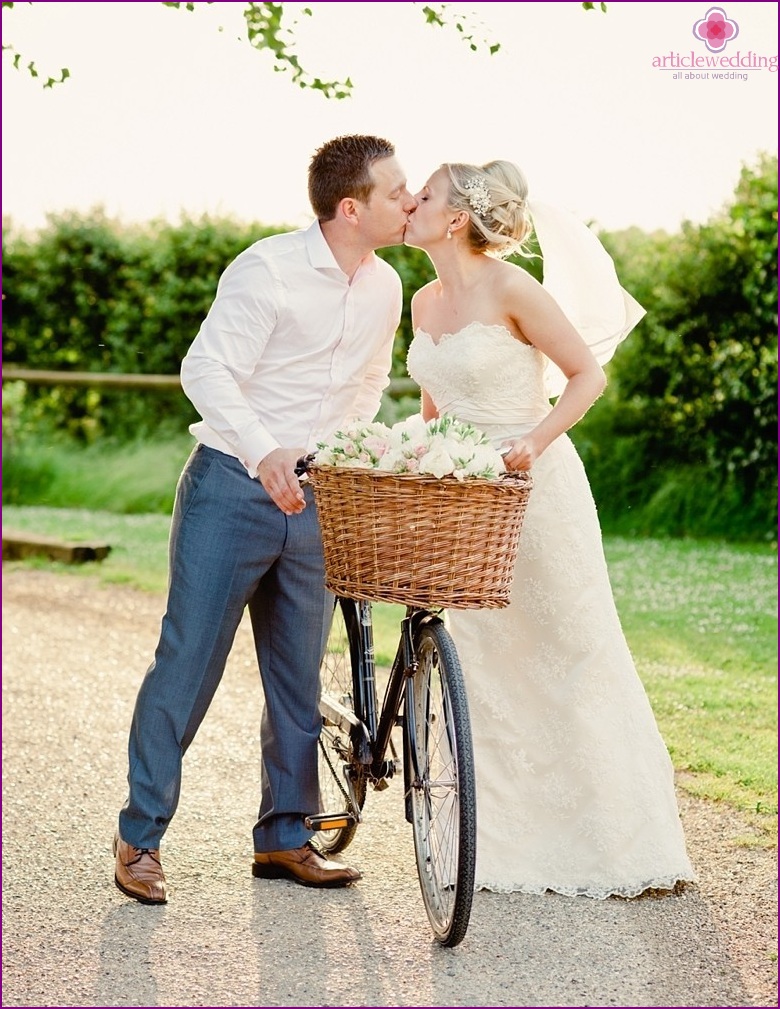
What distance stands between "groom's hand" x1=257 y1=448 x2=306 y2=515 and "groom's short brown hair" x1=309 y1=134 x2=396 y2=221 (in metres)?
0.81

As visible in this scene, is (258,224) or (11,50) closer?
(11,50)

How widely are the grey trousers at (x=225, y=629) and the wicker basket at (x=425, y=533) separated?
0.59m

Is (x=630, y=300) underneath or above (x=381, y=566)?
above

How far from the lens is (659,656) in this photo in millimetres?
7523

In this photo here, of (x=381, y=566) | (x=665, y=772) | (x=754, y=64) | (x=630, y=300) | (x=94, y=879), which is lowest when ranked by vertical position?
(x=94, y=879)

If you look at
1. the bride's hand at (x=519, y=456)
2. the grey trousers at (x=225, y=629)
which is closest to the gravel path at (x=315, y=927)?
the grey trousers at (x=225, y=629)

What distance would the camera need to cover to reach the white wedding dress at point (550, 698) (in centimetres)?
421

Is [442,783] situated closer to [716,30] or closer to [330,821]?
[330,821]

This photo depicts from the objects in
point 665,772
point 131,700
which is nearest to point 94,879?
point 665,772

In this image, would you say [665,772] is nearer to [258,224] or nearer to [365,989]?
[365,989]

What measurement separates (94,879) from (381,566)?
1.55m

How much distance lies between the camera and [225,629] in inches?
165

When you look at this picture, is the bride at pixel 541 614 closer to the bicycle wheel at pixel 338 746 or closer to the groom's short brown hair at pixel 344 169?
the groom's short brown hair at pixel 344 169

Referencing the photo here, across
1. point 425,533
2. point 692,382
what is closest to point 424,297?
point 425,533
